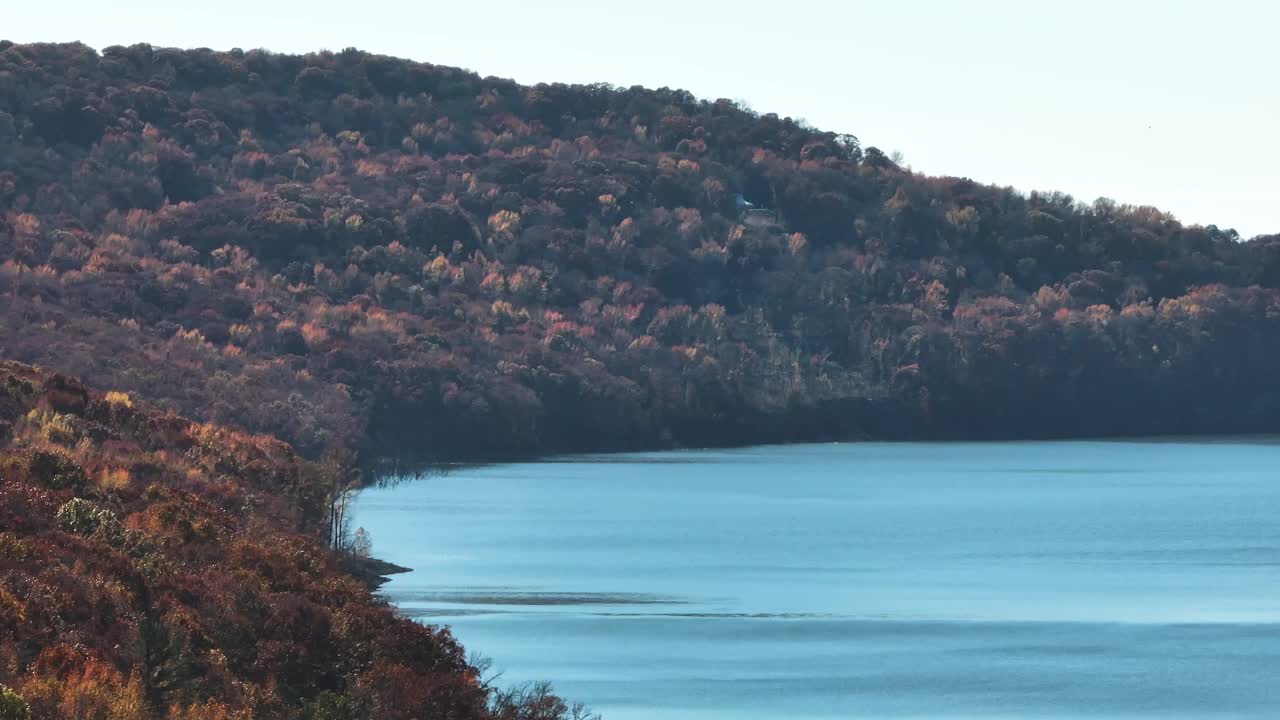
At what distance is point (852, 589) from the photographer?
66062 millimetres

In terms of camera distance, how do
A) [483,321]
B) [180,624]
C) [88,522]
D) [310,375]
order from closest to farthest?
[180,624] → [88,522] → [310,375] → [483,321]

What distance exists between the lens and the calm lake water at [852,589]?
145 ft

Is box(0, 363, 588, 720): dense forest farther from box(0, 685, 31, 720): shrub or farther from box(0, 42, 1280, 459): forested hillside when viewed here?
box(0, 42, 1280, 459): forested hillside

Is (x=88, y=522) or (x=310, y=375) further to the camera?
(x=310, y=375)

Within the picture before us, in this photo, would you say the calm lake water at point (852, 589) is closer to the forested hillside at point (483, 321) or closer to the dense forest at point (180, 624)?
the dense forest at point (180, 624)

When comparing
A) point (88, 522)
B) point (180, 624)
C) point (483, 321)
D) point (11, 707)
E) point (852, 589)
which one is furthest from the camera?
point (483, 321)

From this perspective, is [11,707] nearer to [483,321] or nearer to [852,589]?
[852,589]

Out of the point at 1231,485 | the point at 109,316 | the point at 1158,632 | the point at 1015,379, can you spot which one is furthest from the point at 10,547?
the point at 1015,379

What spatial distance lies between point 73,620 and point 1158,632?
37.6m

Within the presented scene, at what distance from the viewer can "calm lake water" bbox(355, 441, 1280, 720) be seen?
44.3 meters

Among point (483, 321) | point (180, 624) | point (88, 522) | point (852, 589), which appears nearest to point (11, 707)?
point (180, 624)

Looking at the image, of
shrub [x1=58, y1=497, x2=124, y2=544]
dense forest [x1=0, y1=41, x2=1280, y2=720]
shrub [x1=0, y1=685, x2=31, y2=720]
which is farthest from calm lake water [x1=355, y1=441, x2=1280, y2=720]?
shrub [x1=0, y1=685, x2=31, y2=720]

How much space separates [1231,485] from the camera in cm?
13000

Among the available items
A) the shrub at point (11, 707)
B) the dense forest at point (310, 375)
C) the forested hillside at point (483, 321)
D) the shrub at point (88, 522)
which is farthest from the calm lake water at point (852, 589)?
the shrub at point (11, 707)
